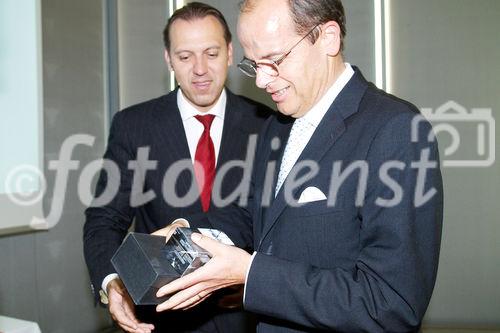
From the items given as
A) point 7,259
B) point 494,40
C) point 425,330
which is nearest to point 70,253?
point 7,259

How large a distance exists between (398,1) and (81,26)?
2118mm

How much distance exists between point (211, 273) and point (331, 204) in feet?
0.91

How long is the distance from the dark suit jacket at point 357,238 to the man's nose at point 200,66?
2.47 ft

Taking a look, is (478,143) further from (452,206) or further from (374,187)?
(374,187)

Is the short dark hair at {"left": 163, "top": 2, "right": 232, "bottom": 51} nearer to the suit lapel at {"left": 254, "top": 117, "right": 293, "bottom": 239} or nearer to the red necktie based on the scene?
the red necktie

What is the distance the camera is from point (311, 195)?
1103 millimetres

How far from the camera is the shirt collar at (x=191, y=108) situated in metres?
1.89

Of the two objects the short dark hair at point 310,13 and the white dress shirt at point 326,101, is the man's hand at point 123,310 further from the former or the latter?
the short dark hair at point 310,13

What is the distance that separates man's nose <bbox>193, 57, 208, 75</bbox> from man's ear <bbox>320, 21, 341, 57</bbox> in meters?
0.71

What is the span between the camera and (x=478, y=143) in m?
3.56

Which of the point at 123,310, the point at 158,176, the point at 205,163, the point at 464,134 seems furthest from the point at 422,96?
the point at 123,310

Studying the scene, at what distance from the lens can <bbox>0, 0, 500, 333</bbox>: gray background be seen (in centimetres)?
330

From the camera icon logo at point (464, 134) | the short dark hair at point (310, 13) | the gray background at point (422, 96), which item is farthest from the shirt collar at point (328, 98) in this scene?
the camera icon logo at point (464, 134)

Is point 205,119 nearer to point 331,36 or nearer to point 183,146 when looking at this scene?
point 183,146
